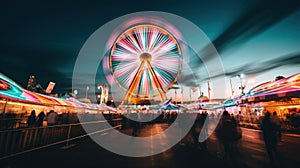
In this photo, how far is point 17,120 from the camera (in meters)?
10.6

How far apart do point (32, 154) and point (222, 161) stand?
6.78m

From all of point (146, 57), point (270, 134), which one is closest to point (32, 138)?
point (270, 134)

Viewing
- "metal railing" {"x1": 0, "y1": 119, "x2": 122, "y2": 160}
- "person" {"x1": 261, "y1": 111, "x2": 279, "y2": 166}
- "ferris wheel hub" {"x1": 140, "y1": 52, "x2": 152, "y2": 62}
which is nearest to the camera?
"metal railing" {"x1": 0, "y1": 119, "x2": 122, "y2": 160}

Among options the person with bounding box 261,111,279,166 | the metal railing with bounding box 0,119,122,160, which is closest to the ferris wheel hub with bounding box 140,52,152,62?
the metal railing with bounding box 0,119,122,160

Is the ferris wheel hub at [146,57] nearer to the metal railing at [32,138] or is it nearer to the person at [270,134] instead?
the metal railing at [32,138]

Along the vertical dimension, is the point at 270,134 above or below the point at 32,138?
above

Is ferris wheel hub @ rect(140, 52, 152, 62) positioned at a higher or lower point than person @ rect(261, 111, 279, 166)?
higher

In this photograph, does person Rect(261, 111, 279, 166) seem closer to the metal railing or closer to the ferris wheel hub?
the metal railing

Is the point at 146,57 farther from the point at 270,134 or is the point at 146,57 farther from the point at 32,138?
the point at 270,134

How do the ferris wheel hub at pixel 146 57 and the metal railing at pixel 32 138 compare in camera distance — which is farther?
the ferris wheel hub at pixel 146 57

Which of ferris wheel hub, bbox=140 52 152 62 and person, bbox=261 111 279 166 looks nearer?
person, bbox=261 111 279 166

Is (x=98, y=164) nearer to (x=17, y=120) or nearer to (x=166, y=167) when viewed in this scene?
(x=166, y=167)

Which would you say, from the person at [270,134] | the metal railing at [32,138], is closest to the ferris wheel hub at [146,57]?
the metal railing at [32,138]

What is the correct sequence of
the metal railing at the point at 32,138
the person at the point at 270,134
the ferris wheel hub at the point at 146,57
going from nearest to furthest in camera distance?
the metal railing at the point at 32,138, the person at the point at 270,134, the ferris wheel hub at the point at 146,57
